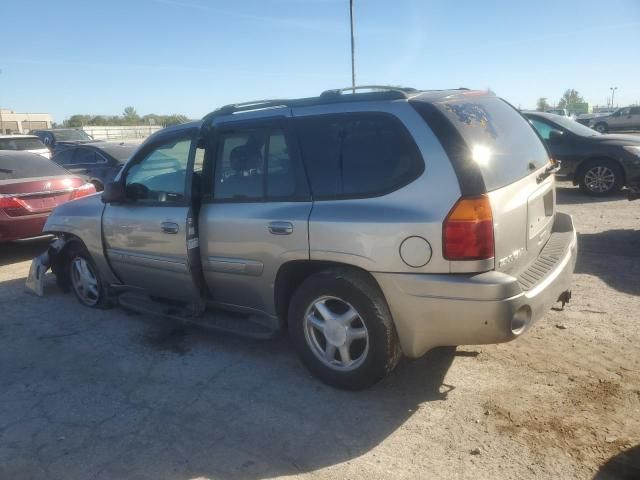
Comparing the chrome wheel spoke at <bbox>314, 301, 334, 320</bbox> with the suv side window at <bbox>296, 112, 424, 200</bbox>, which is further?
the chrome wheel spoke at <bbox>314, 301, 334, 320</bbox>

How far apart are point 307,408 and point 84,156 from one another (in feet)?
34.4

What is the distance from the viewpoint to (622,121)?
35156mm

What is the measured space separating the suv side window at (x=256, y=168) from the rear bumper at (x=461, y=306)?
0.93 metres

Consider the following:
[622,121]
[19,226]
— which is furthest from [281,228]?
[622,121]

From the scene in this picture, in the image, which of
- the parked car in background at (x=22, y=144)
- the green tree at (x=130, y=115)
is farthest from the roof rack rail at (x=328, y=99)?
the green tree at (x=130, y=115)

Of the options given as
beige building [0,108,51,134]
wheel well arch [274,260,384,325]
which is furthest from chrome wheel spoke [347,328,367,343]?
beige building [0,108,51,134]

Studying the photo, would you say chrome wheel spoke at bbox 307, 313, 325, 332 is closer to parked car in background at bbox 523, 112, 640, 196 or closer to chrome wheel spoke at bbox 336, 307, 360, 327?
chrome wheel spoke at bbox 336, 307, 360, 327

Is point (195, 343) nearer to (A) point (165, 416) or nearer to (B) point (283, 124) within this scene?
(A) point (165, 416)

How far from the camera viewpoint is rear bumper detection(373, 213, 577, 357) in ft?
9.29

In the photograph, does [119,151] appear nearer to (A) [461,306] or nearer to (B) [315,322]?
(B) [315,322]

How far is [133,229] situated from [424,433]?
291 centimetres

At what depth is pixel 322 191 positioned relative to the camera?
131 inches

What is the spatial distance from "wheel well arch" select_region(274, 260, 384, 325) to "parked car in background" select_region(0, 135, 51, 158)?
12.7 m

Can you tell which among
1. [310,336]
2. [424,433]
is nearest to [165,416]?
[310,336]
